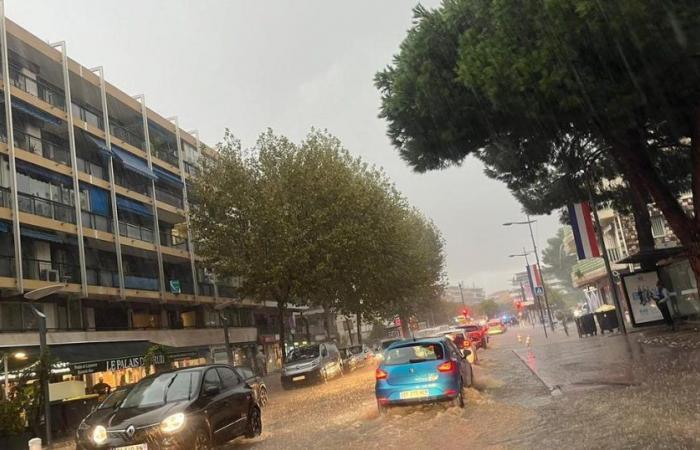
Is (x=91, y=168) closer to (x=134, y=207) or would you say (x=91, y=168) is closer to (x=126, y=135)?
(x=134, y=207)

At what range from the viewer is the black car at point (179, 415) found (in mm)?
8297

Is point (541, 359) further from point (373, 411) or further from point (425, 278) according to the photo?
point (425, 278)

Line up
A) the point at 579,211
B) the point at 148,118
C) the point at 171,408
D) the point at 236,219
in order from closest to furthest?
the point at 171,408
the point at 579,211
the point at 236,219
the point at 148,118

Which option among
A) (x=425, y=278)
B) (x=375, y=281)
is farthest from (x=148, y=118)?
(x=425, y=278)

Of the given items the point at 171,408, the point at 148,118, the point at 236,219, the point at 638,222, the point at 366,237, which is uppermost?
the point at 148,118

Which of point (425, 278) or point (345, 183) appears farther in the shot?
point (425, 278)

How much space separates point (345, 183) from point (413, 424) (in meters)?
20.8

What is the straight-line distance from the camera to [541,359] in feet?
61.7

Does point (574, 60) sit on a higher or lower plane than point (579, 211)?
higher

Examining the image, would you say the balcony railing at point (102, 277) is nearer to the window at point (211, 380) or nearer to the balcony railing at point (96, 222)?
the balcony railing at point (96, 222)

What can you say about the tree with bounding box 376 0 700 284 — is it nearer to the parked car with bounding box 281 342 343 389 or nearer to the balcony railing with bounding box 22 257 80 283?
the parked car with bounding box 281 342 343 389

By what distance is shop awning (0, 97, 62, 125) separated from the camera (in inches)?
985

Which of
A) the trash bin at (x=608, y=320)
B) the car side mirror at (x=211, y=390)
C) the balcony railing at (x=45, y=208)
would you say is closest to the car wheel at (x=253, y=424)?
the car side mirror at (x=211, y=390)

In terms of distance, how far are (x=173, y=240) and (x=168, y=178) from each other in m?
3.98
